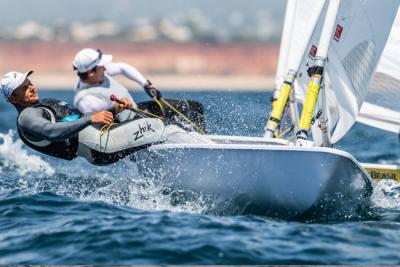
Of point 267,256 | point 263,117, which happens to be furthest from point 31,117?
point 263,117

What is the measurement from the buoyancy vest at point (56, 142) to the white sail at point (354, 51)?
7.15 feet

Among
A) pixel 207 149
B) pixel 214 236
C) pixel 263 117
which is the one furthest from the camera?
pixel 263 117

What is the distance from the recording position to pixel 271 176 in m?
6.05

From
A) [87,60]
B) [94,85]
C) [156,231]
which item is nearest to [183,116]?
[94,85]

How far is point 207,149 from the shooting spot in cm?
618

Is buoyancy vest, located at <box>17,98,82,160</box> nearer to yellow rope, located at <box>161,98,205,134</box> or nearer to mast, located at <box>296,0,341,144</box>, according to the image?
yellow rope, located at <box>161,98,205,134</box>

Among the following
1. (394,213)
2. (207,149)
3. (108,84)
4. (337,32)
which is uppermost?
(337,32)

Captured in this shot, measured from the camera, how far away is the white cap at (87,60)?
6.53 metres

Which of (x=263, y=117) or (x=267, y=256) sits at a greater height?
(x=263, y=117)

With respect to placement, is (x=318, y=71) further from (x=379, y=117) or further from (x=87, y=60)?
(x=87, y=60)

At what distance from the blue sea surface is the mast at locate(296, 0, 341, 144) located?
909mm

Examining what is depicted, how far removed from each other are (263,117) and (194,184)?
303 cm

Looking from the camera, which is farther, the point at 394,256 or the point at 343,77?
the point at 343,77

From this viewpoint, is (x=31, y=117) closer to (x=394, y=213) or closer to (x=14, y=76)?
(x=14, y=76)
